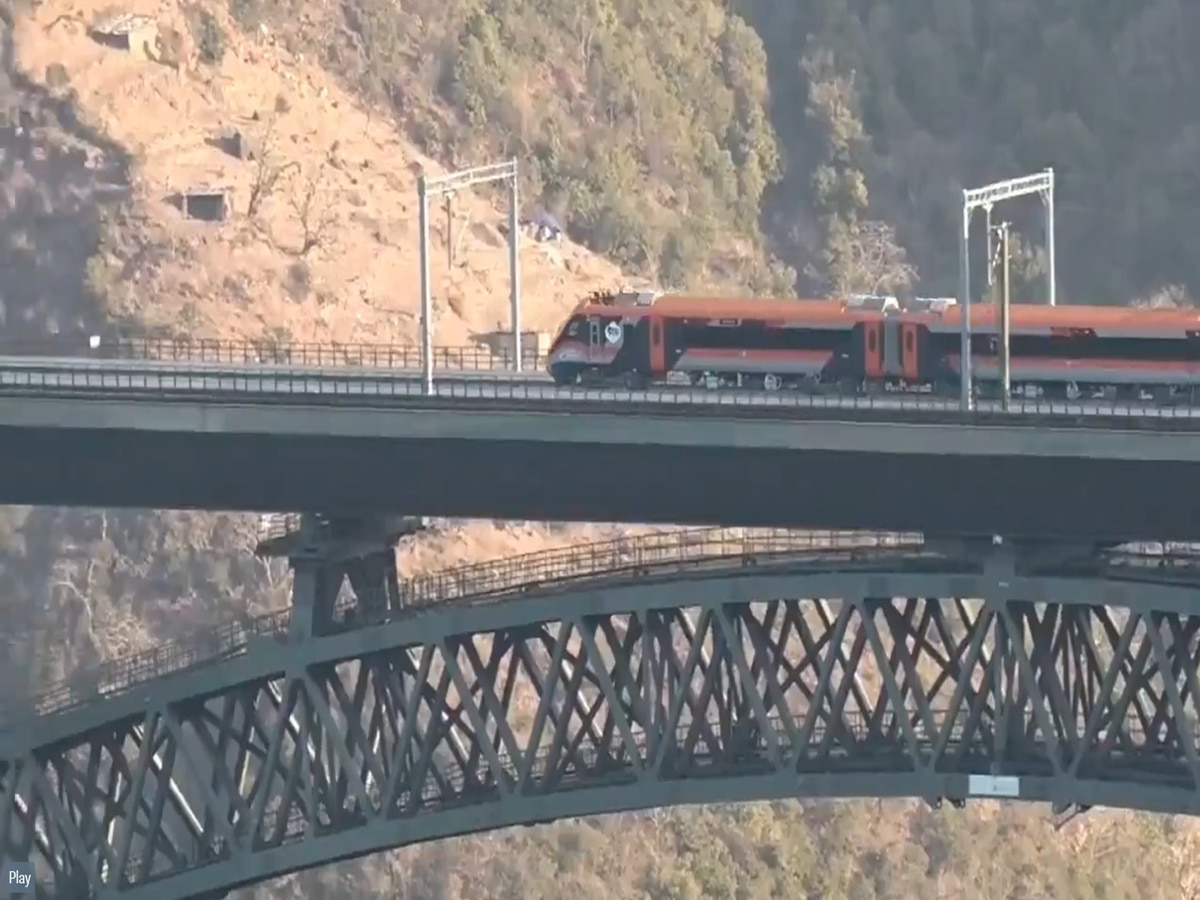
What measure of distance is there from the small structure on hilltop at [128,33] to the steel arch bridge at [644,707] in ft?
180

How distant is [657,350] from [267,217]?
4369 cm

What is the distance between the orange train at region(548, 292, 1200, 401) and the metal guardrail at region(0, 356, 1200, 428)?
10.3 feet

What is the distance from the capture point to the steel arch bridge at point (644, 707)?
82.4 meters

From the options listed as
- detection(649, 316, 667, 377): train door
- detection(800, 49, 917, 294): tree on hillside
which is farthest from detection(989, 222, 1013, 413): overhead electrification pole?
detection(800, 49, 917, 294): tree on hillside

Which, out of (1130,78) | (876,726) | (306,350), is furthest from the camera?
(1130,78)

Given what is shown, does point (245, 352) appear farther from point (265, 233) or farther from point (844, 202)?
point (844, 202)

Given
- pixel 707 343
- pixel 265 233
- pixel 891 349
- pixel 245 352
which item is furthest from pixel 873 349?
pixel 265 233

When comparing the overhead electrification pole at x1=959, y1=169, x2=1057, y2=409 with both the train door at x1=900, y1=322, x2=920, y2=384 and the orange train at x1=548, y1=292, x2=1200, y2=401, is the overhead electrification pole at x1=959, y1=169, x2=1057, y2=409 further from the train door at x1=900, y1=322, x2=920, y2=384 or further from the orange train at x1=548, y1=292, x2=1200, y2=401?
the train door at x1=900, y1=322, x2=920, y2=384

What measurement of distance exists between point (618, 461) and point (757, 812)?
4865 centimetres

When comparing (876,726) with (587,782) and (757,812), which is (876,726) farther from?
(757,812)

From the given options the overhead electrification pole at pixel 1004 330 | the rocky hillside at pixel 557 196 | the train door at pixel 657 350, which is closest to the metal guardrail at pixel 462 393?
the overhead electrification pole at pixel 1004 330

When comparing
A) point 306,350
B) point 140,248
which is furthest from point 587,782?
point 140,248

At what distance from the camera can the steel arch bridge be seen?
82.4m

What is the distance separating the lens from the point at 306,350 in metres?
129
